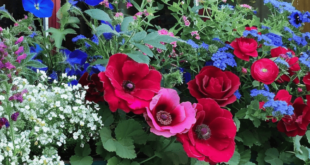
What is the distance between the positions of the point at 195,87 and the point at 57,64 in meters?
0.45

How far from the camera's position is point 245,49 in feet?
3.12

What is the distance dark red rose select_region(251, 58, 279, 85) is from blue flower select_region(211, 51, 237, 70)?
63mm

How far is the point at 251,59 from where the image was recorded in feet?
3.49

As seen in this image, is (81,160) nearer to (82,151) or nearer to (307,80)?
(82,151)

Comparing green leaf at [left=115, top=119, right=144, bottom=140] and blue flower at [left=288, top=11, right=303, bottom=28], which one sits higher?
blue flower at [left=288, top=11, right=303, bottom=28]

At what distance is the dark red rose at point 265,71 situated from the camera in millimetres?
907

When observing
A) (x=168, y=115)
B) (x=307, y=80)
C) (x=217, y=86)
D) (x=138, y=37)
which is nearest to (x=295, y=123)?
(x=307, y=80)

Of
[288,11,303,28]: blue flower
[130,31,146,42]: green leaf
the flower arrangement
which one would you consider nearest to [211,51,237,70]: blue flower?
the flower arrangement

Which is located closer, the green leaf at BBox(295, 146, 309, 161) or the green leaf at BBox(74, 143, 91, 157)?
the green leaf at BBox(74, 143, 91, 157)

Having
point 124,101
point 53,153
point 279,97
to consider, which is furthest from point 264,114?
point 53,153

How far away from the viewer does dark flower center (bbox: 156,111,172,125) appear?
0.74 metres

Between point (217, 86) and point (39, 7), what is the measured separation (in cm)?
60

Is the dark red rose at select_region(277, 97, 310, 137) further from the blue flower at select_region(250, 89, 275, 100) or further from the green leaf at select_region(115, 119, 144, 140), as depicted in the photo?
the green leaf at select_region(115, 119, 144, 140)

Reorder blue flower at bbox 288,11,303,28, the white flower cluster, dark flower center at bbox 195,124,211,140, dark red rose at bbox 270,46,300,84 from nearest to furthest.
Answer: the white flower cluster < dark flower center at bbox 195,124,211,140 < dark red rose at bbox 270,46,300,84 < blue flower at bbox 288,11,303,28
